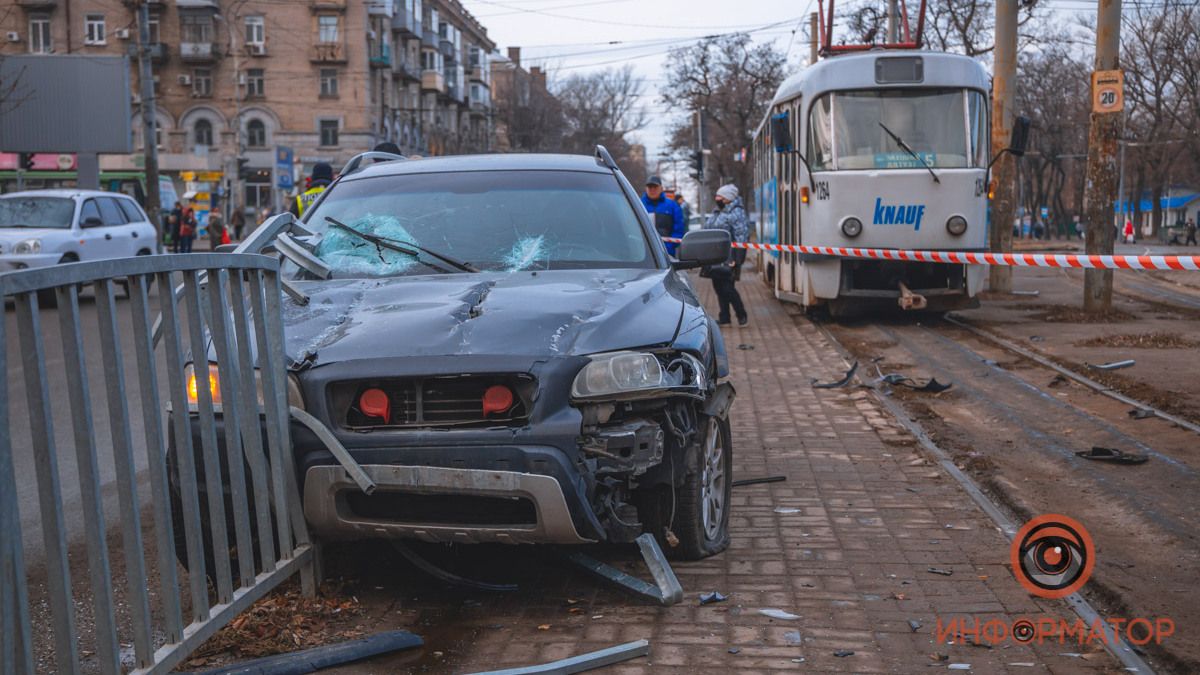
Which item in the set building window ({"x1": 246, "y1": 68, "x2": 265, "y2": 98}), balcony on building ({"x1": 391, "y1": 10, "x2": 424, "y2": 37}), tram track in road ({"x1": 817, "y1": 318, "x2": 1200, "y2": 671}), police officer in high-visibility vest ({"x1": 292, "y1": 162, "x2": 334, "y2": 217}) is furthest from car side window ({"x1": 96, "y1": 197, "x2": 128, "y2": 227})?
balcony on building ({"x1": 391, "y1": 10, "x2": 424, "y2": 37})

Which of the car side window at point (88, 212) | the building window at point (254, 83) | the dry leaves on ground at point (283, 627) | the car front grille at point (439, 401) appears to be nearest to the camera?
the dry leaves on ground at point (283, 627)

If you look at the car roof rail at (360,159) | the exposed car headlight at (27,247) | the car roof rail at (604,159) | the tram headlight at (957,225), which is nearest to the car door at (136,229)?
the exposed car headlight at (27,247)

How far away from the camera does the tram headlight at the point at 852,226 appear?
51.8 feet

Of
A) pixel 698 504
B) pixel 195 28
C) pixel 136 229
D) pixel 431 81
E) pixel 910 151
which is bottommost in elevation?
pixel 698 504

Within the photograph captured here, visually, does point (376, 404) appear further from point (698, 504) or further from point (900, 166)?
point (900, 166)

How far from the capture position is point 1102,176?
16797 mm

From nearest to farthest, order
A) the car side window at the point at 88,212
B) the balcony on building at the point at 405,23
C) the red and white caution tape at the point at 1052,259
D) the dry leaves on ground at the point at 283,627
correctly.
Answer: the dry leaves on ground at the point at 283,627
the red and white caution tape at the point at 1052,259
the car side window at the point at 88,212
the balcony on building at the point at 405,23

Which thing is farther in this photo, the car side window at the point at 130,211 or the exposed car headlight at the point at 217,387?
the car side window at the point at 130,211

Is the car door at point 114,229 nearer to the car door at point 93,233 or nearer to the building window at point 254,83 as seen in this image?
the car door at point 93,233

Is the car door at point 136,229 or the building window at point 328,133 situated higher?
the building window at point 328,133

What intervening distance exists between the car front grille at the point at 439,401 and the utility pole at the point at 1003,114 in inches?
656

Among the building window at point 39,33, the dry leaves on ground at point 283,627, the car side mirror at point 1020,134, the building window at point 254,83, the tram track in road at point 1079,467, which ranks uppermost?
the building window at point 39,33

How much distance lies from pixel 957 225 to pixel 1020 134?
1282 mm

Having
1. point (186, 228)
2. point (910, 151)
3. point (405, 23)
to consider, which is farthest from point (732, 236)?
point (405, 23)
